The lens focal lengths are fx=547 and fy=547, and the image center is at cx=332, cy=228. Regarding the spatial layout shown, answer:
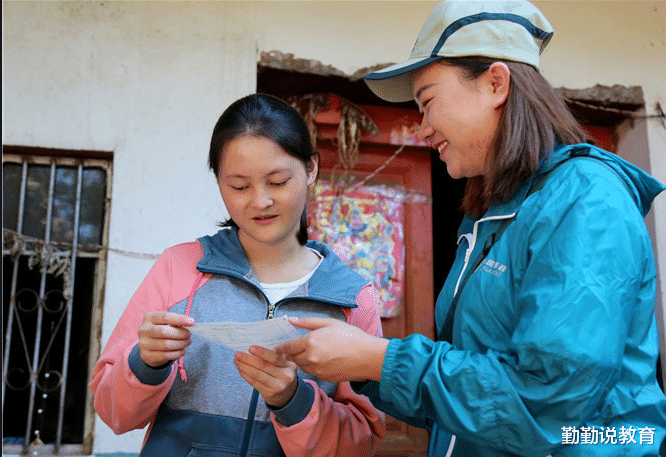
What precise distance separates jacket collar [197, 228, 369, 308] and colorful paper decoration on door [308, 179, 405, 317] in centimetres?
164

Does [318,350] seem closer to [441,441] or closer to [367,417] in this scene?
[441,441]

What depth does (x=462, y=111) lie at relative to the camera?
1.26 metres

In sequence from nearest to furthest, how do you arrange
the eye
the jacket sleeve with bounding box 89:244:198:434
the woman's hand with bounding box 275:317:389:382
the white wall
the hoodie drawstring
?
the woman's hand with bounding box 275:317:389:382
the jacket sleeve with bounding box 89:244:198:434
the hoodie drawstring
the eye
the white wall

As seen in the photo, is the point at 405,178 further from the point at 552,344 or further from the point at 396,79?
the point at 552,344

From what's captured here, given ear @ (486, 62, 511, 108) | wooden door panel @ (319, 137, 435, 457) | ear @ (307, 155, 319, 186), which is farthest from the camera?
wooden door panel @ (319, 137, 435, 457)

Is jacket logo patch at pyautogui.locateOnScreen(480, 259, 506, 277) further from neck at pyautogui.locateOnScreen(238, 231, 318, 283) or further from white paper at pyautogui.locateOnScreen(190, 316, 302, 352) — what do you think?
neck at pyautogui.locateOnScreen(238, 231, 318, 283)

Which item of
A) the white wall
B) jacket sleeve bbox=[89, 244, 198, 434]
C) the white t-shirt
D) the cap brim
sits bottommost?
jacket sleeve bbox=[89, 244, 198, 434]

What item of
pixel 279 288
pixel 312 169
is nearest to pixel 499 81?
pixel 312 169

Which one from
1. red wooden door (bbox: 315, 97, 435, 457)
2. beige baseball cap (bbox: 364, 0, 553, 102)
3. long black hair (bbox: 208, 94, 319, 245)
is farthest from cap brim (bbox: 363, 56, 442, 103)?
red wooden door (bbox: 315, 97, 435, 457)

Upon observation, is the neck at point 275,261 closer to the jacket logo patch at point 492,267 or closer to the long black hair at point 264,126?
the long black hair at point 264,126

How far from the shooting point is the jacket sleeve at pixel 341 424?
1.35m

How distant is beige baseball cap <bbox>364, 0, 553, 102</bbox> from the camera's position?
1.23 m

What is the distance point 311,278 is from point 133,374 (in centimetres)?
54

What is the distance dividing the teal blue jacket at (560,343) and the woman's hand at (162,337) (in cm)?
52
